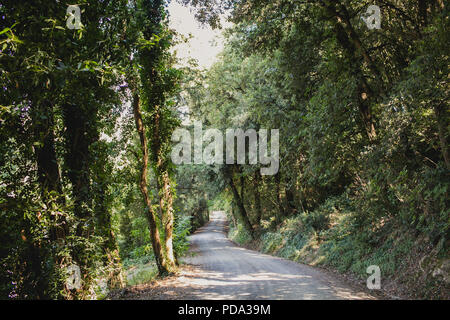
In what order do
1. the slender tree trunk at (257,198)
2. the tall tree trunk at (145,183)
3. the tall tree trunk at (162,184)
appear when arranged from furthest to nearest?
the slender tree trunk at (257,198)
the tall tree trunk at (162,184)
the tall tree trunk at (145,183)

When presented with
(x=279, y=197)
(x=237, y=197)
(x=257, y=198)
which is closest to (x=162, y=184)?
(x=279, y=197)

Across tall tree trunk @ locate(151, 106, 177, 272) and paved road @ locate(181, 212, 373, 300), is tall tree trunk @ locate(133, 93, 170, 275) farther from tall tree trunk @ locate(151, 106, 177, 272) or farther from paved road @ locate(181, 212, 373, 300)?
paved road @ locate(181, 212, 373, 300)

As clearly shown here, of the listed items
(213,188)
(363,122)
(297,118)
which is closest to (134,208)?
(213,188)

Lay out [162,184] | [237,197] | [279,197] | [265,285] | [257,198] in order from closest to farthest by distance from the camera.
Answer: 1. [265,285]
2. [162,184]
3. [279,197]
4. [237,197]
5. [257,198]

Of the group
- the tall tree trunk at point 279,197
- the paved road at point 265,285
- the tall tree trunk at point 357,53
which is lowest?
the paved road at point 265,285

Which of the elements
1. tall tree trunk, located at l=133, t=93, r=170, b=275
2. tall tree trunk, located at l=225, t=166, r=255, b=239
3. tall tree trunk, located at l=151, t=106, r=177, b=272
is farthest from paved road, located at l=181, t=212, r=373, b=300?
tall tree trunk, located at l=225, t=166, r=255, b=239

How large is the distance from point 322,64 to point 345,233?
23.1 feet

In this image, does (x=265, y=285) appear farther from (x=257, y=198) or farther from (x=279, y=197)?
(x=257, y=198)

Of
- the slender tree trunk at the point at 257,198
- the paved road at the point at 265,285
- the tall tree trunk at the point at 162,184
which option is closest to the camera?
the paved road at the point at 265,285

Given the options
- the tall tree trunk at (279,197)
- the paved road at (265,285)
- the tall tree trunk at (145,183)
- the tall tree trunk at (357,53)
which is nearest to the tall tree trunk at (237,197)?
the tall tree trunk at (279,197)

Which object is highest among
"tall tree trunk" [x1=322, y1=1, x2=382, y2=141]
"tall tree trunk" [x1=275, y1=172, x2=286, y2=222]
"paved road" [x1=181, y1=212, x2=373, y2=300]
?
"tall tree trunk" [x1=322, y1=1, x2=382, y2=141]

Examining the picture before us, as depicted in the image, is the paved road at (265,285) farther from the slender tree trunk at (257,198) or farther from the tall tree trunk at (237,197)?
the slender tree trunk at (257,198)

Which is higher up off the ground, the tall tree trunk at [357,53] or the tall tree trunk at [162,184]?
the tall tree trunk at [357,53]

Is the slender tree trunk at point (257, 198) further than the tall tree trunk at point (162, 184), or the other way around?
the slender tree trunk at point (257, 198)
